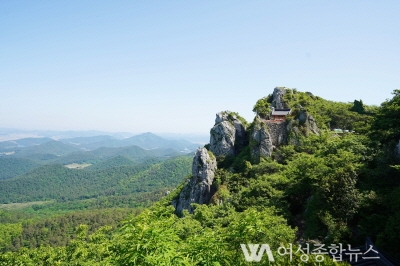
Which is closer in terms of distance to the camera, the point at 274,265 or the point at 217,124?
the point at 274,265

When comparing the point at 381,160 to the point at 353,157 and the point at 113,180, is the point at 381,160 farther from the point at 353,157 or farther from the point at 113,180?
the point at 113,180

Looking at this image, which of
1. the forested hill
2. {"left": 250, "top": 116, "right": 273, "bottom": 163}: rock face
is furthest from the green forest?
the forested hill

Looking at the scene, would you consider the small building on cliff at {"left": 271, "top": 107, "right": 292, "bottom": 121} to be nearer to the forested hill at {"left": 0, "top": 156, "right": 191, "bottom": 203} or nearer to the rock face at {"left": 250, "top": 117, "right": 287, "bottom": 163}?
the rock face at {"left": 250, "top": 117, "right": 287, "bottom": 163}

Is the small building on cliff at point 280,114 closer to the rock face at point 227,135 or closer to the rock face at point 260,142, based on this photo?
the rock face at point 260,142

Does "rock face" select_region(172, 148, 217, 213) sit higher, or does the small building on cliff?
the small building on cliff

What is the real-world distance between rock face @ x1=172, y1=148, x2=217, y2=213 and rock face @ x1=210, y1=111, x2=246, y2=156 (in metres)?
1.64

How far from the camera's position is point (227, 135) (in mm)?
28812

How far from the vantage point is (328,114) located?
95.5 ft

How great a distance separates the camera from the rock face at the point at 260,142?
24.7m

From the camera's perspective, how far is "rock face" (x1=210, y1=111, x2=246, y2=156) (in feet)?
94.7

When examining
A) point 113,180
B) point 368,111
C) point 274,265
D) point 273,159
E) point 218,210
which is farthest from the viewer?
point 113,180

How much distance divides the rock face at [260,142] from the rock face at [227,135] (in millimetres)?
3789

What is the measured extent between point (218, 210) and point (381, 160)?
10.4 m

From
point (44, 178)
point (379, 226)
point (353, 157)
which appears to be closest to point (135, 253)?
point (379, 226)
